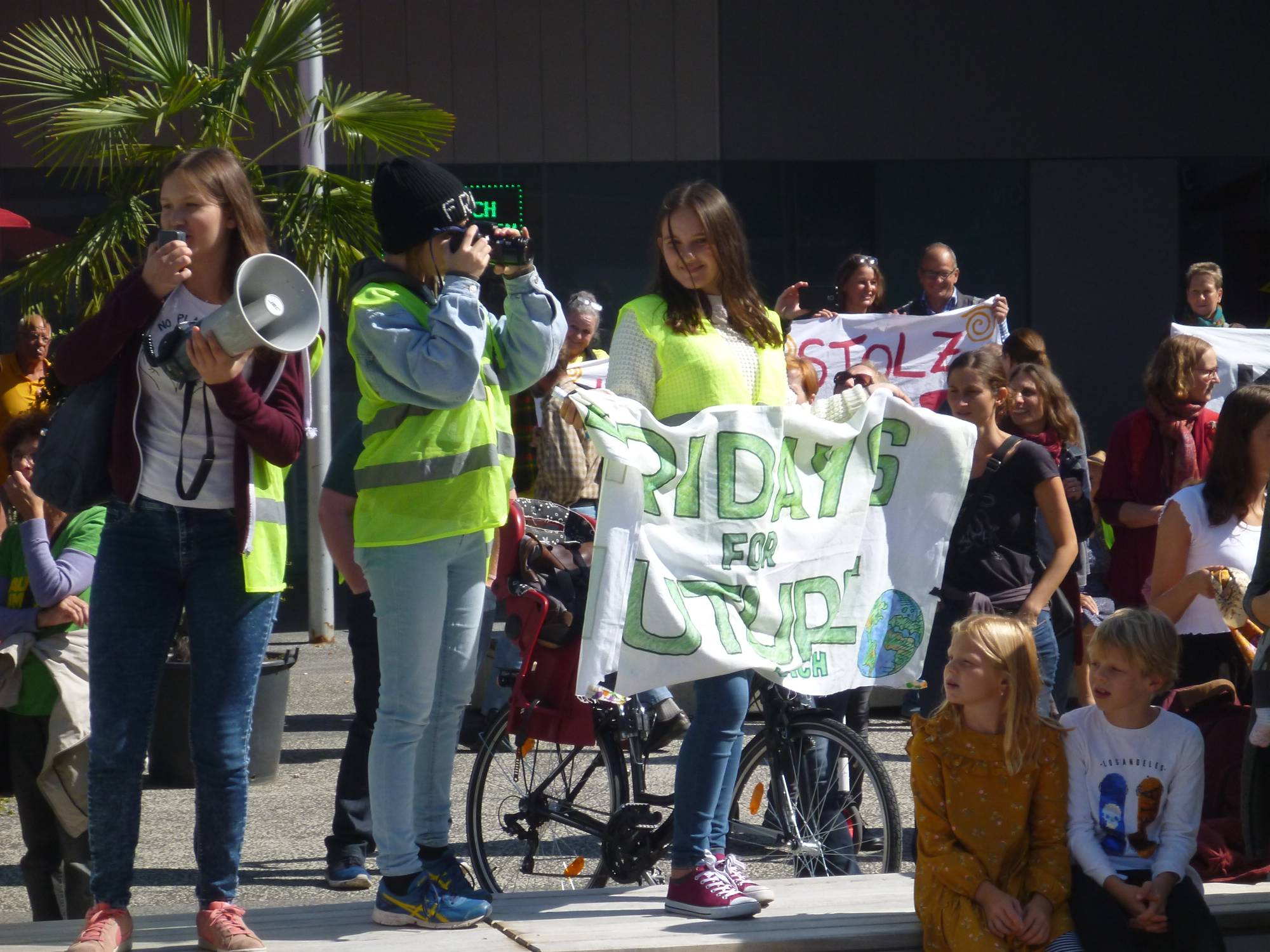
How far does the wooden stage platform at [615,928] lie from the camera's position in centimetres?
407

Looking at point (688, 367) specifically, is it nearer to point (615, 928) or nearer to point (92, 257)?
point (615, 928)

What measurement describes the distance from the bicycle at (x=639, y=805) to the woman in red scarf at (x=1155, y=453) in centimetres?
254

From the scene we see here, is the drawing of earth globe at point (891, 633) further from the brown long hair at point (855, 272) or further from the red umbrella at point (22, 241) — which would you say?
the red umbrella at point (22, 241)

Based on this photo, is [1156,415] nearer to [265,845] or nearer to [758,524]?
A: [758,524]

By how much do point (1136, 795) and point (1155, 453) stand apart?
126 inches

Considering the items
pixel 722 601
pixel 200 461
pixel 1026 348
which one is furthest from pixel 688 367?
pixel 1026 348

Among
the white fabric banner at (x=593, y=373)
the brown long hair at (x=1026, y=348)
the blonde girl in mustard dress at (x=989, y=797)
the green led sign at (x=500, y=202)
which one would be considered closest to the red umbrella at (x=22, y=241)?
the green led sign at (x=500, y=202)

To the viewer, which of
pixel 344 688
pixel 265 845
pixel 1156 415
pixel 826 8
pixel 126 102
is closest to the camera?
pixel 265 845

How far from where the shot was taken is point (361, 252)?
8320 mm

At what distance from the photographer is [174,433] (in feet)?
12.8

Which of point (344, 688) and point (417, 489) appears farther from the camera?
point (344, 688)

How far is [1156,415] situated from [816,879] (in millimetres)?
3225

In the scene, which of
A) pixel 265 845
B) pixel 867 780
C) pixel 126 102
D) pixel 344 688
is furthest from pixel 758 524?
pixel 344 688

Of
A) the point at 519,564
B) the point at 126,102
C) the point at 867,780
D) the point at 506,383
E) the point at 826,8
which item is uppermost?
the point at 826,8
